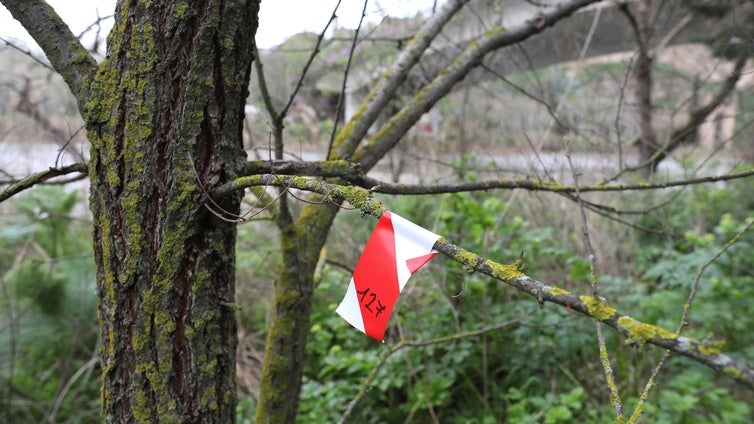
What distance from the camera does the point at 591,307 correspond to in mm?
857

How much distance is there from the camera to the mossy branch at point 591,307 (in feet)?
2.37

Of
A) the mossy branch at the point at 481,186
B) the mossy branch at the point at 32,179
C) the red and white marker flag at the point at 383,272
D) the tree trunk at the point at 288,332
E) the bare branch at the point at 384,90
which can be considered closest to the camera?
the red and white marker flag at the point at 383,272

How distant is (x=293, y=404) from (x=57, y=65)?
54.1 inches

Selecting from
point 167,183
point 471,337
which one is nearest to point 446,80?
point 167,183

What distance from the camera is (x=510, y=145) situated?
474 centimetres

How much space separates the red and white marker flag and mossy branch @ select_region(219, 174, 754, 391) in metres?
0.07

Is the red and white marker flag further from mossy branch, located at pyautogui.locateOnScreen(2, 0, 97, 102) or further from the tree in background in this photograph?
mossy branch, located at pyautogui.locateOnScreen(2, 0, 97, 102)

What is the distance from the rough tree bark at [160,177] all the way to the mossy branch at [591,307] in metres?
0.38

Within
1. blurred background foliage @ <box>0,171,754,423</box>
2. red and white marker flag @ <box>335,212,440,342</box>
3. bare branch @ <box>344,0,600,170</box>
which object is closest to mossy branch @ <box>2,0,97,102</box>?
red and white marker flag @ <box>335,212,440,342</box>

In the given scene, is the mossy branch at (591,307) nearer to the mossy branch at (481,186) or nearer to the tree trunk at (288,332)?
the mossy branch at (481,186)

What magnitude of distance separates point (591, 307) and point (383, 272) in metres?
0.44

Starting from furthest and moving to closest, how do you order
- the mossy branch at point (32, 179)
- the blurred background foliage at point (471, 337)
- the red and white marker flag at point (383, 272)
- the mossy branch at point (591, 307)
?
the blurred background foliage at point (471, 337) < the mossy branch at point (32, 179) < the red and white marker flag at point (383, 272) < the mossy branch at point (591, 307)

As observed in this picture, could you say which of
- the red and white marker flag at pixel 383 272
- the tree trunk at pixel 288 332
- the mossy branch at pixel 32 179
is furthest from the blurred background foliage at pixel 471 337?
the mossy branch at pixel 32 179

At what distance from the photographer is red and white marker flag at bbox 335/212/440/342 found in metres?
1.10
